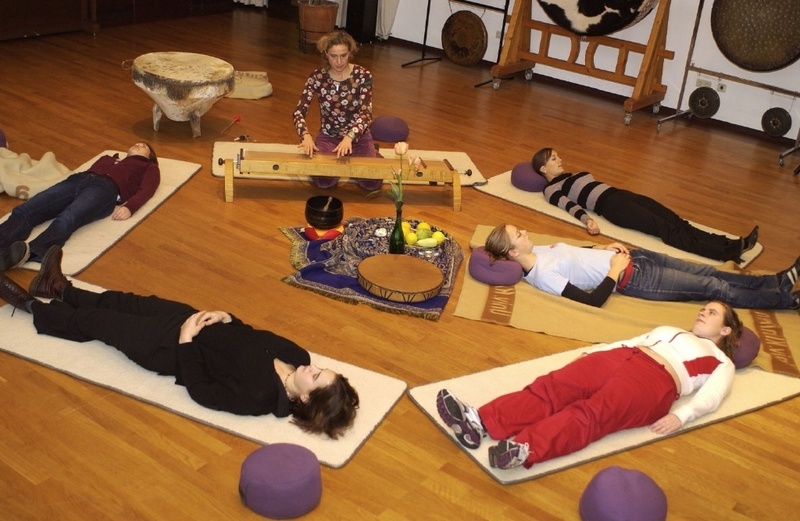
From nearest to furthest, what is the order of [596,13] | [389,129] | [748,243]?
1. [748,243]
2. [389,129]
3. [596,13]

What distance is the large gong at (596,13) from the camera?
621cm

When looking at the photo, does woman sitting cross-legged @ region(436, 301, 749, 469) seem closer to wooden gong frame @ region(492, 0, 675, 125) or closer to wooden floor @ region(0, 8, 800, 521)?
wooden floor @ region(0, 8, 800, 521)

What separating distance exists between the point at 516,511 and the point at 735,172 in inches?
146

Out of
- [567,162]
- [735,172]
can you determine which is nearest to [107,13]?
[567,162]

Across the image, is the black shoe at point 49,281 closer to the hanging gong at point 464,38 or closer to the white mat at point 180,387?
the white mat at point 180,387

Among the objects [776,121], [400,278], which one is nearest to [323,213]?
[400,278]

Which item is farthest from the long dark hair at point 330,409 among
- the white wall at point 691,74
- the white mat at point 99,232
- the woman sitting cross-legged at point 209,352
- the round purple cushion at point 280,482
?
the white wall at point 691,74

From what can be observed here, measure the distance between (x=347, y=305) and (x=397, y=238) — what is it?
1.43 feet

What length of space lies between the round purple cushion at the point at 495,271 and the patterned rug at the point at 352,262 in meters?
0.13

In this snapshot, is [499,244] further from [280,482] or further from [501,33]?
[501,33]

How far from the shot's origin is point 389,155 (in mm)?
5098

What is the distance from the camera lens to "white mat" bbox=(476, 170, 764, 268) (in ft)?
14.0

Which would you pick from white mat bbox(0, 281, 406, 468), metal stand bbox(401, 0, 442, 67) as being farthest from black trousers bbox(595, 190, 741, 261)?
metal stand bbox(401, 0, 442, 67)

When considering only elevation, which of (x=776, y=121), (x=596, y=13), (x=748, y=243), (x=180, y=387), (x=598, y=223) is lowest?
(x=180, y=387)
